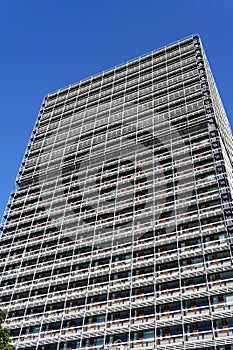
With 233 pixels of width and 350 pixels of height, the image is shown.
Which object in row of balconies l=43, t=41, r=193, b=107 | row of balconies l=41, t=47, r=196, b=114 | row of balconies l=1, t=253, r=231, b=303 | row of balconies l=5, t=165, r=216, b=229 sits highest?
row of balconies l=43, t=41, r=193, b=107

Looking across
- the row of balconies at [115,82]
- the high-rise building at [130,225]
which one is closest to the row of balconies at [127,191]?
the high-rise building at [130,225]

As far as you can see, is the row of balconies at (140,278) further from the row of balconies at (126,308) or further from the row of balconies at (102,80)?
the row of balconies at (102,80)

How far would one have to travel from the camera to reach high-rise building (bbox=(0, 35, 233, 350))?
42125 millimetres

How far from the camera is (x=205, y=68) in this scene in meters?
71.8

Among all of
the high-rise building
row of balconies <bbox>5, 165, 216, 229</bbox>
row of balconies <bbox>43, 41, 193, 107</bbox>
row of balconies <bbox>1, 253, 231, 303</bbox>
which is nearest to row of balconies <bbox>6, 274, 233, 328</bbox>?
the high-rise building

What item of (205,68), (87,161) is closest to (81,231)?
(87,161)

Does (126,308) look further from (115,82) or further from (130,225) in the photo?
(115,82)

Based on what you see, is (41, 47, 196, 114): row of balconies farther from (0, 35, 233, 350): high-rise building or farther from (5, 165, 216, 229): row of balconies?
(5, 165, 216, 229): row of balconies

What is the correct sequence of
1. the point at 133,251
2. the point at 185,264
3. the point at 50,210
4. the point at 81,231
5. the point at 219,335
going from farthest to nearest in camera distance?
the point at 50,210, the point at 81,231, the point at 133,251, the point at 185,264, the point at 219,335

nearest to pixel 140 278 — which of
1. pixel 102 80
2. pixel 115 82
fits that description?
pixel 115 82

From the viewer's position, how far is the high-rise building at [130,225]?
138 feet

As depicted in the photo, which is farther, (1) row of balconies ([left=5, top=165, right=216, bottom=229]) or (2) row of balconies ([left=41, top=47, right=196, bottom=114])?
(2) row of balconies ([left=41, top=47, right=196, bottom=114])

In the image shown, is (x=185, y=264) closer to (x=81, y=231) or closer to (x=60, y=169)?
(x=81, y=231)

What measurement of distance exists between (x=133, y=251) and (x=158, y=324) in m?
10.6
